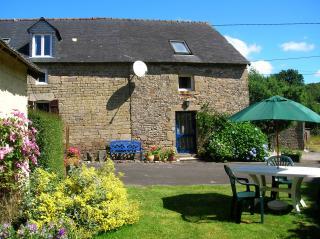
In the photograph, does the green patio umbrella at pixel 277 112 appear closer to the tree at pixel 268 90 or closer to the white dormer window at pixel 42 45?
the white dormer window at pixel 42 45

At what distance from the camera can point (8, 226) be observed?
5.65 metres

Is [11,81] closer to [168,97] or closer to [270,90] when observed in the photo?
[168,97]

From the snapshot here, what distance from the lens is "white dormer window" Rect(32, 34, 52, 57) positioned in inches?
723

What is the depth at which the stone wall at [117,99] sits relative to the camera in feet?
59.7

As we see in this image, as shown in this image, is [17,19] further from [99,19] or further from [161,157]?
[161,157]

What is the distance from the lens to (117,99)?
18438mm

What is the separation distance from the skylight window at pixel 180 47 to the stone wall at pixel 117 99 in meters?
0.92

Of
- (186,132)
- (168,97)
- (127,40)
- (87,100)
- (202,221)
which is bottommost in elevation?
(202,221)

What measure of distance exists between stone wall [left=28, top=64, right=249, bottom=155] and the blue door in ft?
1.69

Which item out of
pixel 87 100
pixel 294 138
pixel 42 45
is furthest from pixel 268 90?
pixel 42 45

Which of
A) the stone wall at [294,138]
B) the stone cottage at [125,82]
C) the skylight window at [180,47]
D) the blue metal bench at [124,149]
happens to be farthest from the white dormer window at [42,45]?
the stone wall at [294,138]

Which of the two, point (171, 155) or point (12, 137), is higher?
point (12, 137)

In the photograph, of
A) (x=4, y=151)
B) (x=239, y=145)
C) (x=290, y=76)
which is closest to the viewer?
(x=4, y=151)

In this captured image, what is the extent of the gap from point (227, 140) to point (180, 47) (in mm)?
5306
